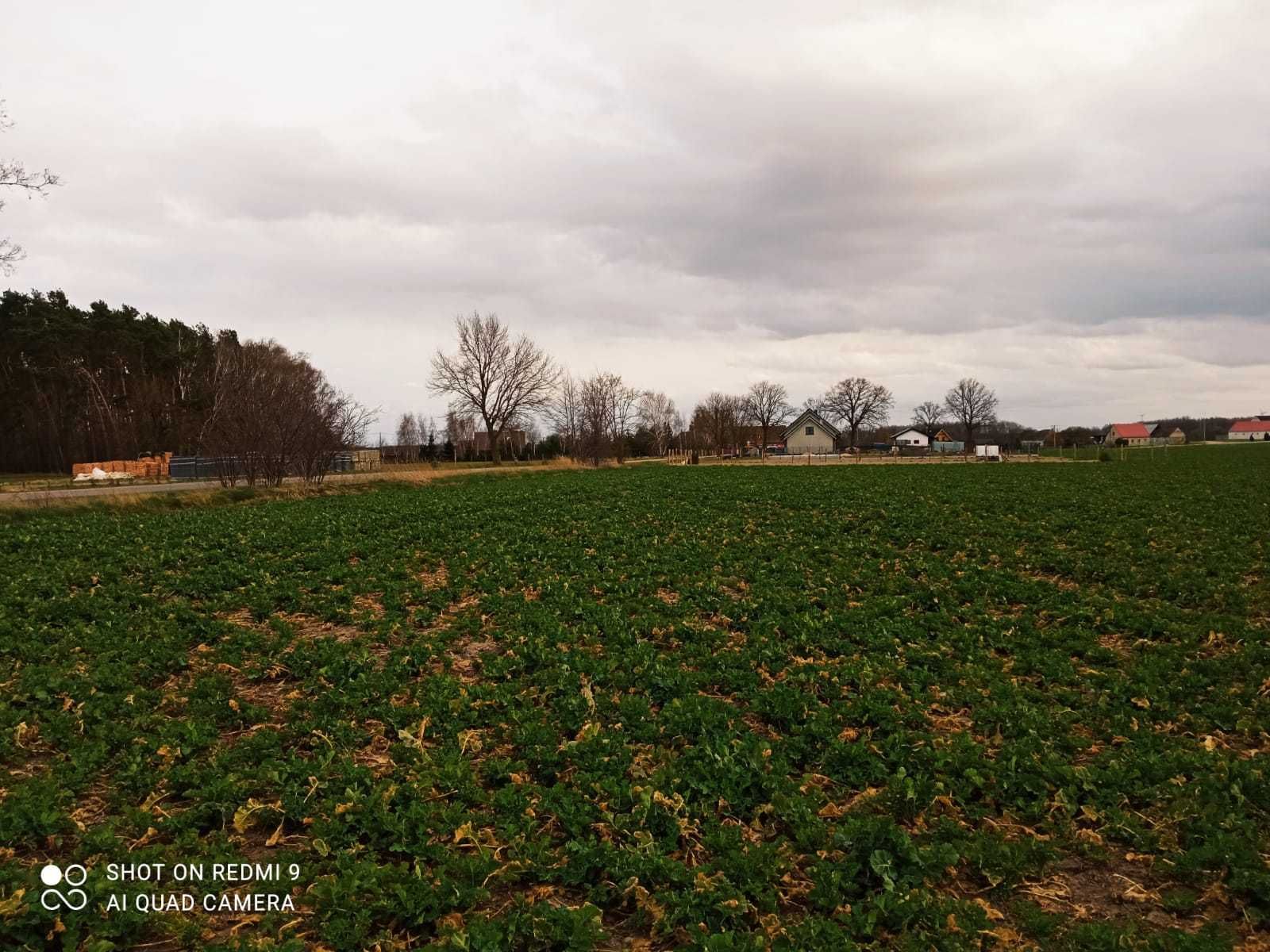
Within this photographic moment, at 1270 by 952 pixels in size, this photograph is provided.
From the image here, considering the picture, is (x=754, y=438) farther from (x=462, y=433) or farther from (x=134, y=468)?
(x=134, y=468)

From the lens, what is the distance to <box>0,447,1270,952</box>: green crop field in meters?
4.03

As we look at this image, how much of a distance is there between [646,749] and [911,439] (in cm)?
13061

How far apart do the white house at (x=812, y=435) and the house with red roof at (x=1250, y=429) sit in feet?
406

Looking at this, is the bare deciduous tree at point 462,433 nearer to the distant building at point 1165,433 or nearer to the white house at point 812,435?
the white house at point 812,435

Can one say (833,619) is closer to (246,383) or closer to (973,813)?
(973,813)

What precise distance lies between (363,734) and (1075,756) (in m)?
6.44

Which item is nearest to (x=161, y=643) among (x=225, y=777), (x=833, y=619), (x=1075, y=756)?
(x=225, y=777)

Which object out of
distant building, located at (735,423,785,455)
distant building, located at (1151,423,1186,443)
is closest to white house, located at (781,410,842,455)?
distant building, located at (735,423,785,455)

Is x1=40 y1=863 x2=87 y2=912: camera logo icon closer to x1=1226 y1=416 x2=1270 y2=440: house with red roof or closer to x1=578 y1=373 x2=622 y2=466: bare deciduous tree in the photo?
x1=578 y1=373 x2=622 y2=466: bare deciduous tree

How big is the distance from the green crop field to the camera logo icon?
0.08m

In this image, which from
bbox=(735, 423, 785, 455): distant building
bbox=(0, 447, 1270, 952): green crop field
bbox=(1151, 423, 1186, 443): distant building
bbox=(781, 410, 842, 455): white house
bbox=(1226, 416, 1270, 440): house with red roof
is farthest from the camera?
bbox=(1226, 416, 1270, 440): house with red roof

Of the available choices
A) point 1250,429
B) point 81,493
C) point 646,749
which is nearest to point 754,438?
point 81,493

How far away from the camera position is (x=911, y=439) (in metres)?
125

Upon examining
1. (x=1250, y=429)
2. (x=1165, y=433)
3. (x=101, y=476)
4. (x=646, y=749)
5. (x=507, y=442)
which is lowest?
(x=646, y=749)
